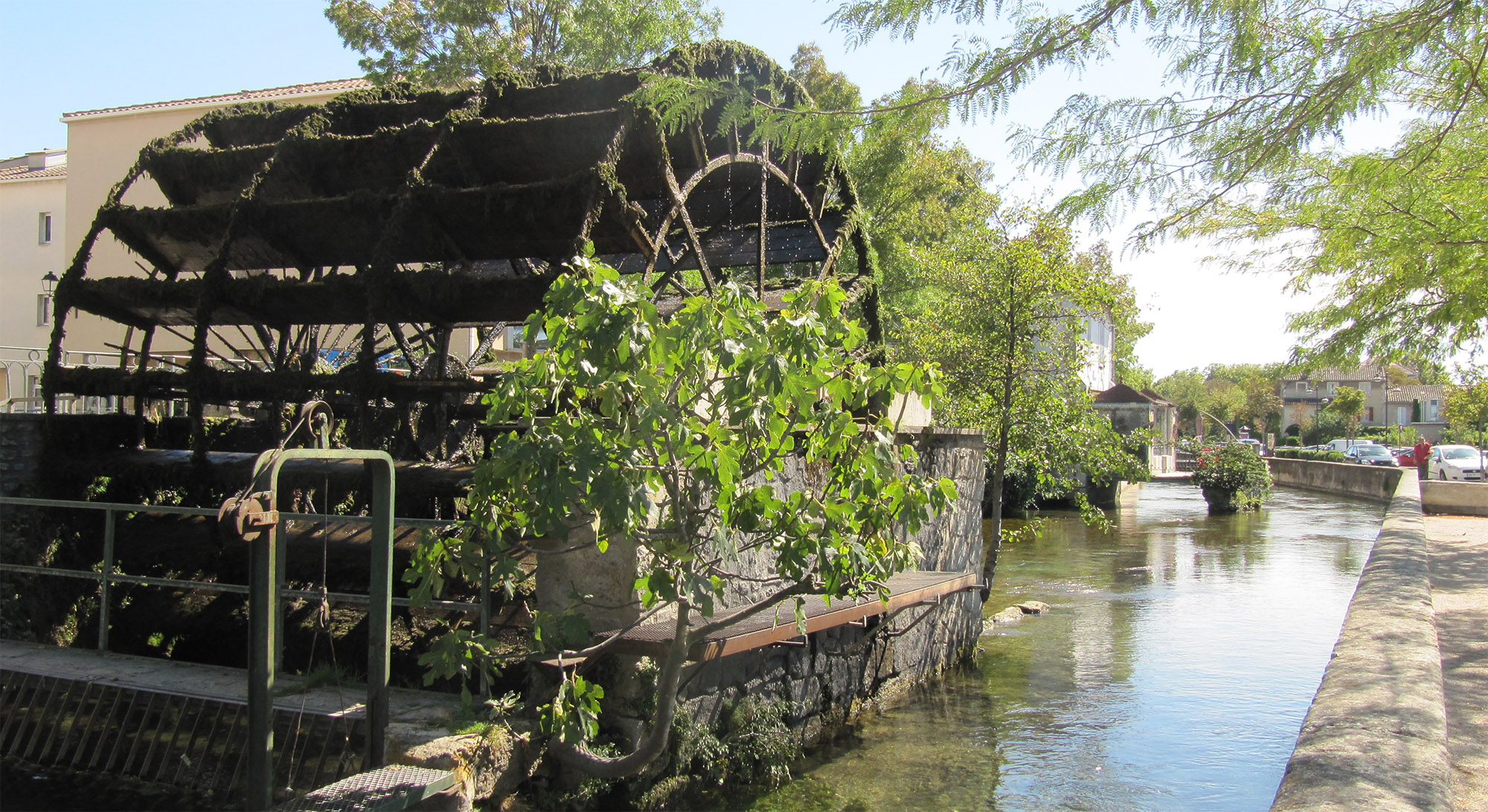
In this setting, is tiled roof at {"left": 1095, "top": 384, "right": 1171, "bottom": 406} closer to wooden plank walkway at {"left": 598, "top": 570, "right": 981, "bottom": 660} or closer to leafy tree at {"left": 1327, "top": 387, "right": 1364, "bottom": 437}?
leafy tree at {"left": 1327, "top": 387, "right": 1364, "bottom": 437}

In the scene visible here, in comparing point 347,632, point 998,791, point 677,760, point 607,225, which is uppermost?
point 607,225

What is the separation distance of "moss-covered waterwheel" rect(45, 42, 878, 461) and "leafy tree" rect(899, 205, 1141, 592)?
140 centimetres

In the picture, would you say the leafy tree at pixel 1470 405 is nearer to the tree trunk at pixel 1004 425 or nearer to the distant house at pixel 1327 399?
the tree trunk at pixel 1004 425

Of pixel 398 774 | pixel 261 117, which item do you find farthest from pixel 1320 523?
pixel 398 774

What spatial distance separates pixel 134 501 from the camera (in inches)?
287

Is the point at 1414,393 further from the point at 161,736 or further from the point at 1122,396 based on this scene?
the point at 161,736

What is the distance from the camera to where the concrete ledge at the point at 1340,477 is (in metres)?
23.3

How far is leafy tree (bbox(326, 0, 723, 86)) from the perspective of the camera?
1568 cm

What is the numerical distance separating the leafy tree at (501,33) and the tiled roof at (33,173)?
14329mm

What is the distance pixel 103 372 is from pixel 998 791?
6.70 metres

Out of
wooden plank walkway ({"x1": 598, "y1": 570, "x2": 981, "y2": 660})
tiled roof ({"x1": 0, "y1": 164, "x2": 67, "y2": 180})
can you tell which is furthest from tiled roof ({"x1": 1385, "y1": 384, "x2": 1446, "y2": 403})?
wooden plank walkway ({"x1": 598, "y1": 570, "x2": 981, "y2": 660})

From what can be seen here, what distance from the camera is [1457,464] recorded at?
1029 inches

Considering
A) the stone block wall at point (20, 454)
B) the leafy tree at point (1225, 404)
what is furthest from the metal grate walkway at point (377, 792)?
the leafy tree at point (1225, 404)

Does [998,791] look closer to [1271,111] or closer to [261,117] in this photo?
[1271,111]
